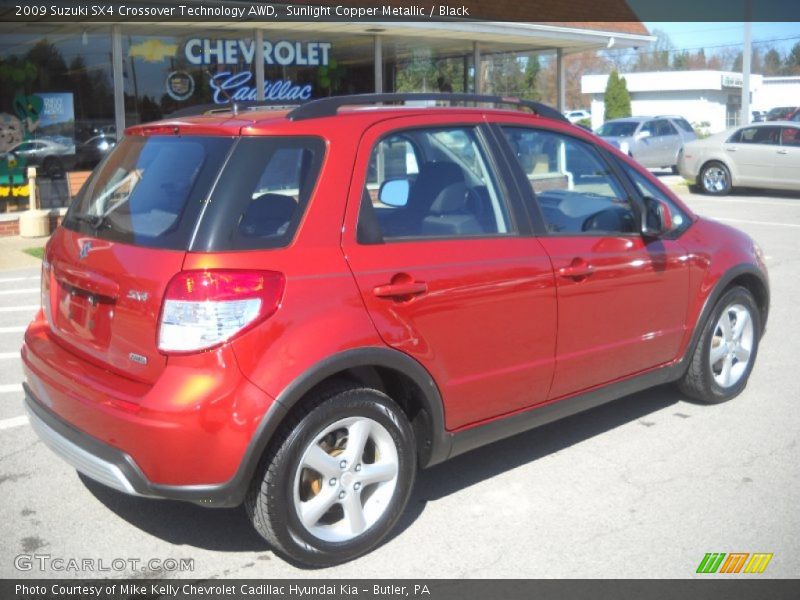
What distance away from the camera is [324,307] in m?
3.42

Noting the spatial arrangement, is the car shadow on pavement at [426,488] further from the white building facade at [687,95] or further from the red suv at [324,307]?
the white building facade at [687,95]

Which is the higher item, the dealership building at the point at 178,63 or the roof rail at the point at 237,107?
the dealership building at the point at 178,63

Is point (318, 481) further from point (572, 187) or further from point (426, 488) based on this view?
point (572, 187)

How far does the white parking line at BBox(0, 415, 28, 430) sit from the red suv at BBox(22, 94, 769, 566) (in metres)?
1.37

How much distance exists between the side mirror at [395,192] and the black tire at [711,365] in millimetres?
2132

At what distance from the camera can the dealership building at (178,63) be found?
13.9m

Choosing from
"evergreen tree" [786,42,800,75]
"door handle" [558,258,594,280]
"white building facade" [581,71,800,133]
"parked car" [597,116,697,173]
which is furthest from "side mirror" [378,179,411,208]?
"evergreen tree" [786,42,800,75]

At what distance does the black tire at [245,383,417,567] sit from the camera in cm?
339

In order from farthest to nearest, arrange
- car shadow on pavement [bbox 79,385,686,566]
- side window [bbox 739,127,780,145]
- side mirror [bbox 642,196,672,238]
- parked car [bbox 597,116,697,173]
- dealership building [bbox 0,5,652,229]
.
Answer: parked car [bbox 597,116,697,173] < side window [bbox 739,127,780,145] < dealership building [bbox 0,5,652,229] < side mirror [bbox 642,196,672,238] < car shadow on pavement [bbox 79,385,686,566]

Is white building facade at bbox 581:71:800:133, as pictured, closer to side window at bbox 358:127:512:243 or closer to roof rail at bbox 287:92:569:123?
roof rail at bbox 287:92:569:123

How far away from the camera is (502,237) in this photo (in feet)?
13.5

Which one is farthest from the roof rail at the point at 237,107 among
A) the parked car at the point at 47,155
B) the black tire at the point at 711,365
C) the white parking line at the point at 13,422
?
the parked car at the point at 47,155

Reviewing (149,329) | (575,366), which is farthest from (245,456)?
(575,366)

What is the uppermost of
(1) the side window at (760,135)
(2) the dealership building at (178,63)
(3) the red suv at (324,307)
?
(2) the dealership building at (178,63)
